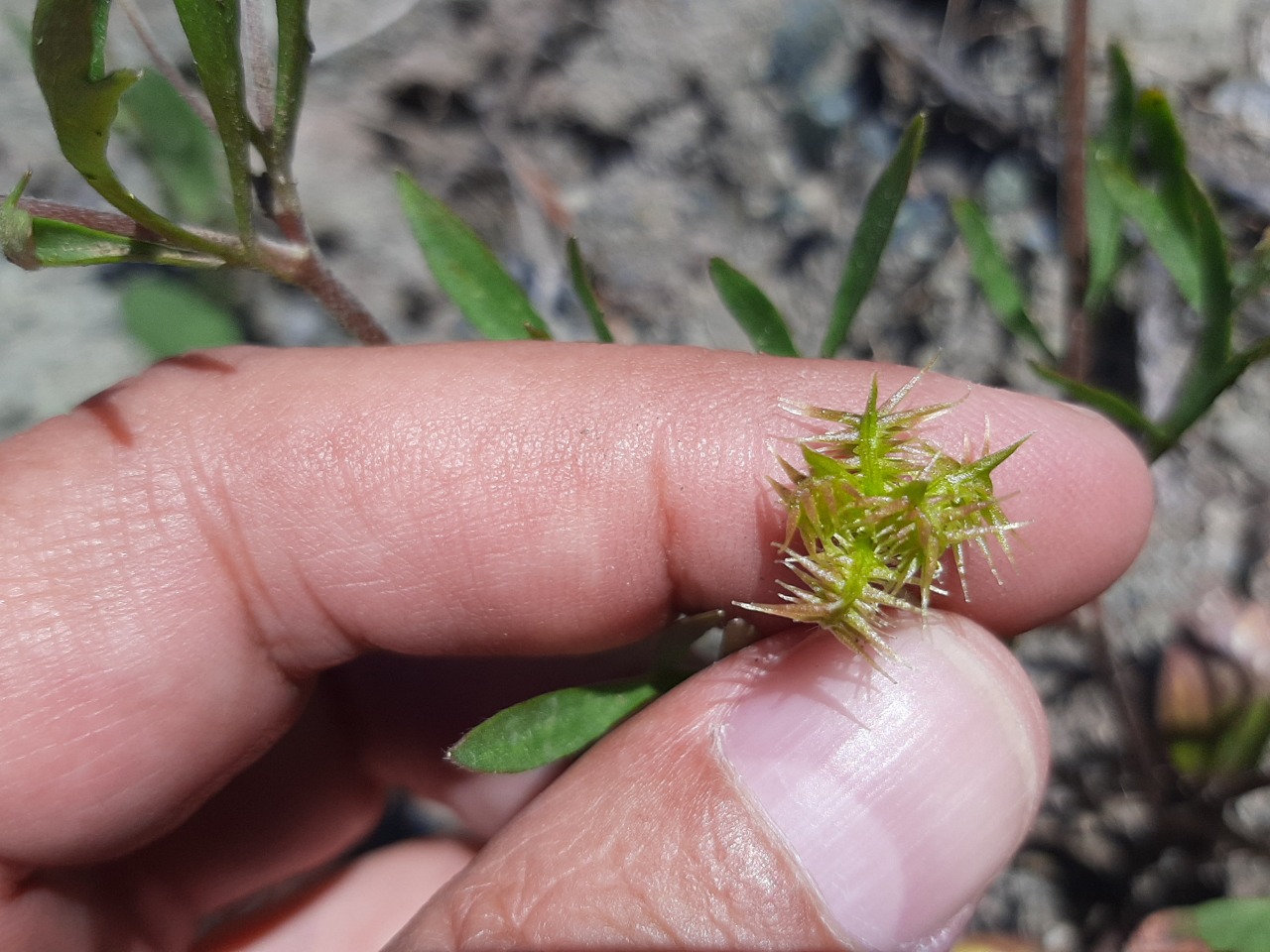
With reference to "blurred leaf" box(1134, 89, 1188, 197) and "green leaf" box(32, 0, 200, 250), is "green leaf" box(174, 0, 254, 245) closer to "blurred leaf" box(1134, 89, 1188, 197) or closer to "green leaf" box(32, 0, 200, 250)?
"green leaf" box(32, 0, 200, 250)

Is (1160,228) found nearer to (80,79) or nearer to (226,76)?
(226,76)

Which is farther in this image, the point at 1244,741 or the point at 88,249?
the point at 1244,741

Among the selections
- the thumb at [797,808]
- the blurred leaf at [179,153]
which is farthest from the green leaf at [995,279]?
the blurred leaf at [179,153]

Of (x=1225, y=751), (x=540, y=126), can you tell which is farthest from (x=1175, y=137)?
(x=540, y=126)

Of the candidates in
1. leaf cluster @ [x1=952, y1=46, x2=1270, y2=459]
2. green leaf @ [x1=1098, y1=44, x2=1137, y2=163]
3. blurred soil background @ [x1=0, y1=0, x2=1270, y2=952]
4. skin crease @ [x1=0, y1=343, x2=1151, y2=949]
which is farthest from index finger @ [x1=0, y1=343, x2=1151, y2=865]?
blurred soil background @ [x1=0, y1=0, x2=1270, y2=952]

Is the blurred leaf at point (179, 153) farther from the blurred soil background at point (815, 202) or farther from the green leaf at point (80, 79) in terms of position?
the green leaf at point (80, 79)

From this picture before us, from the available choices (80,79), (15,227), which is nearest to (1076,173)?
(80,79)

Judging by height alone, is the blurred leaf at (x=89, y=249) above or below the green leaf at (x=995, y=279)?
above

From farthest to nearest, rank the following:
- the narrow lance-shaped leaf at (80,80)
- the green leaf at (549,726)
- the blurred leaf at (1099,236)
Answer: the blurred leaf at (1099,236), the green leaf at (549,726), the narrow lance-shaped leaf at (80,80)
